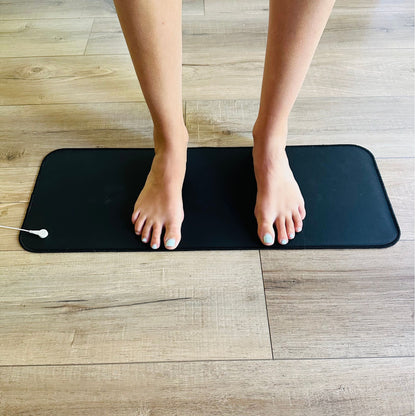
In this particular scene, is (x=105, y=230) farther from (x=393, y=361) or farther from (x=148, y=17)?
(x=393, y=361)

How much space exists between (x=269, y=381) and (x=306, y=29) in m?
0.61

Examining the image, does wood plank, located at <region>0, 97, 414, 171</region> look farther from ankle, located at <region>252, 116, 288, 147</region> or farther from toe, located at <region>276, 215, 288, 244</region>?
toe, located at <region>276, 215, 288, 244</region>

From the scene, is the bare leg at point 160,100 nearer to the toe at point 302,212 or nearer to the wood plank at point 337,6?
the toe at point 302,212

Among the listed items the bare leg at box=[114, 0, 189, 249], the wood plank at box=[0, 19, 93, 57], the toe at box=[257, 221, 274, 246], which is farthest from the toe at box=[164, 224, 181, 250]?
the wood plank at box=[0, 19, 93, 57]

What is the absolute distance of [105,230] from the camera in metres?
0.82

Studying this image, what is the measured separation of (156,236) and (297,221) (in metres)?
0.30

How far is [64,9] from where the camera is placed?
1431mm

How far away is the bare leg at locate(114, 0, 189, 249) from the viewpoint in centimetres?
62

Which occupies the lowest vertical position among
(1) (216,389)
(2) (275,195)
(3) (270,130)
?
(1) (216,389)

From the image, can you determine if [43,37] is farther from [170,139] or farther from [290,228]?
[290,228]

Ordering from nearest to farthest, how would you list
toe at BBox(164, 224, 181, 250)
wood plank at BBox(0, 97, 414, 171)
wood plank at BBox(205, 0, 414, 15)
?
toe at BBox(164, 224, 181, 250), wood plank at BBox(0, 97, 414, 171), wood plank at BBox(205, 0, 414, 15)

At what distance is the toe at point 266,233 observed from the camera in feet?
2.57

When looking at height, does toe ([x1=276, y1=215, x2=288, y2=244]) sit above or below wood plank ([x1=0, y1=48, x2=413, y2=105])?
below

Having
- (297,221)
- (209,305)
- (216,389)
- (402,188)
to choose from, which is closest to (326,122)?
(402,188)
